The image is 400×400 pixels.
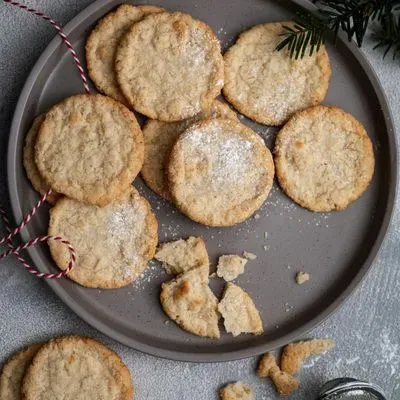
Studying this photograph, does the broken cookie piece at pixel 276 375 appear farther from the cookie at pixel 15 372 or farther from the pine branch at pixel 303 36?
the pine branch at pixel 303 36

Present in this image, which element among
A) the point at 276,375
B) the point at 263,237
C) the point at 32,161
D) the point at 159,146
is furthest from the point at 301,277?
the point at 32,161

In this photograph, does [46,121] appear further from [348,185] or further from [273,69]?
[348,185]

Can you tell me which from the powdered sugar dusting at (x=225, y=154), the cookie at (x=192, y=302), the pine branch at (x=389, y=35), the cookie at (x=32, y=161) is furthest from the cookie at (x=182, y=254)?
the pine branch at (x=389, y=35)

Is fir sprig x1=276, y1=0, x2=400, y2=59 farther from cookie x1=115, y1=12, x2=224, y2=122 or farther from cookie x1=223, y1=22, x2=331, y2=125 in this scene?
Result: cookie x1=115, y1=12, x2=224, y2=122

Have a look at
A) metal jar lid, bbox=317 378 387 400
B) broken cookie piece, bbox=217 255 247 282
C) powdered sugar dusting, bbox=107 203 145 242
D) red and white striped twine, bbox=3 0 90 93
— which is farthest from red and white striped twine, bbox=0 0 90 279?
metal jar lid, bbox=317 378 387 400

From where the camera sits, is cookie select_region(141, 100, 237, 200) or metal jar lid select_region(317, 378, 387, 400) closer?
cookie select_region(141, 100, 237, 200)
